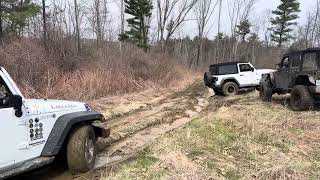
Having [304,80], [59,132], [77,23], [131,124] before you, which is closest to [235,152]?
[59,132]

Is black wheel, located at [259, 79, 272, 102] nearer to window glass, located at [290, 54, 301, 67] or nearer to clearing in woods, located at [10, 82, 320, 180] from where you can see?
window glass, located at [290, 54, 301, 67]

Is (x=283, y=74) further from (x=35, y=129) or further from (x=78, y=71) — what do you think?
(x=35, y=129)

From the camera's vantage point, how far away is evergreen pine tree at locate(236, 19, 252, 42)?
66.9 m

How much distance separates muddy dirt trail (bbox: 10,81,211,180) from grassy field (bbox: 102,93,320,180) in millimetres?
647

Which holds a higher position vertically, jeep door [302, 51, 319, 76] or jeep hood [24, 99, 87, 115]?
jeep door [302, 51, 319, 76]

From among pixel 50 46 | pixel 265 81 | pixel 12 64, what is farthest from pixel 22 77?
pixel 265 81

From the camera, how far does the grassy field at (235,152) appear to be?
21.7ft

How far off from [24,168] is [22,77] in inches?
434

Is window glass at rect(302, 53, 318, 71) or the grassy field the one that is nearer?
the grassy field

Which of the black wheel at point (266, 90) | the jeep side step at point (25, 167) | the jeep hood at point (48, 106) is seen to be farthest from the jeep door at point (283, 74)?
the jeep side step at point (25, 167)

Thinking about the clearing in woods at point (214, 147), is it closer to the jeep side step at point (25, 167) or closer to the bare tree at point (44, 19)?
the jeep side step at point (25, 167)

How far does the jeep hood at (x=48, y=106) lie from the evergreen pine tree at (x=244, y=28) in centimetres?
6159

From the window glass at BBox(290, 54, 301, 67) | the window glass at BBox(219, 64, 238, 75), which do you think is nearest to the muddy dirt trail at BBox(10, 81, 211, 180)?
the window glass at BBox(219, 64, 238, 75)

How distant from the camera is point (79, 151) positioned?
686 cm
